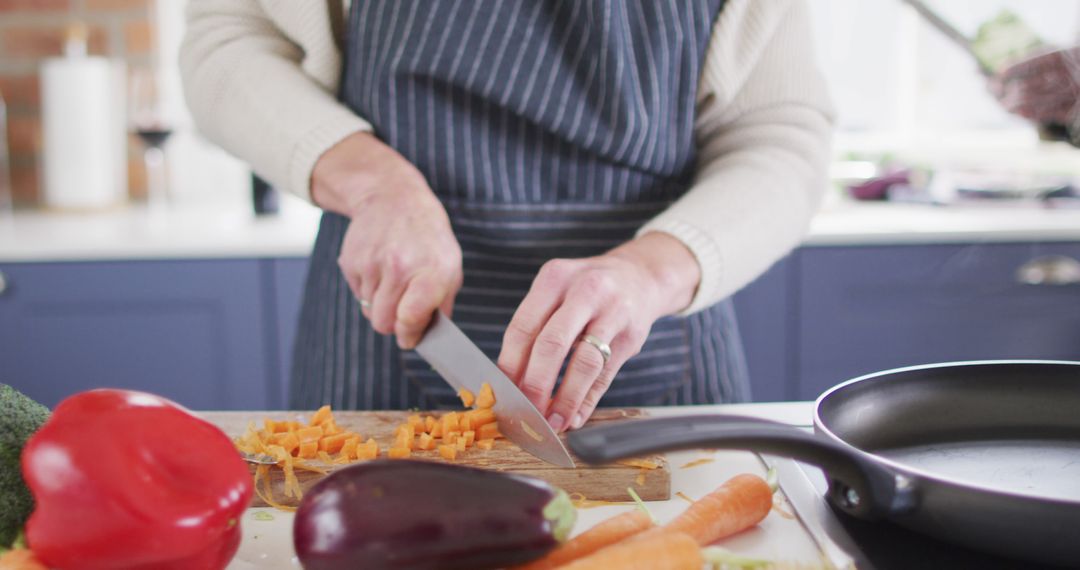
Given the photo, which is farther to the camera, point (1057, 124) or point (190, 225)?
point (190, 225)

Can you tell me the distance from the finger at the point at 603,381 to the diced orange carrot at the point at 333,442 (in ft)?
0.61

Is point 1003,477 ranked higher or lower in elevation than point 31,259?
higher

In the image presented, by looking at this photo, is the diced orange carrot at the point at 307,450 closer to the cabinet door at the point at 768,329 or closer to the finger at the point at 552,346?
the finger at the point at 552,346

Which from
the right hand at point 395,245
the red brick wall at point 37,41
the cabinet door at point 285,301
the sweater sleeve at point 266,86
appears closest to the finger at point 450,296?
the right hand at point 395,245

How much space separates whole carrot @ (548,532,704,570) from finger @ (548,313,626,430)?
10.3 inches

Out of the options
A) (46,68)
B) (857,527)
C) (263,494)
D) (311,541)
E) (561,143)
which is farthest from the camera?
(46,68)

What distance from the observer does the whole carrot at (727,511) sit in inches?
24.0

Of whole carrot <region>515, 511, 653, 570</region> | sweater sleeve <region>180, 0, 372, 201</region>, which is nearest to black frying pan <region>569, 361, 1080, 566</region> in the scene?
whole carrot <region>515, 511, 653, 570</region>

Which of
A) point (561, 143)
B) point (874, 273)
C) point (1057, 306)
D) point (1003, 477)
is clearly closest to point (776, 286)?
point (874, 273)

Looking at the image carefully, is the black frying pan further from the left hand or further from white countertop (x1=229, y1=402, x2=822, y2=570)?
the left hand

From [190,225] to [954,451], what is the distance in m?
1.73

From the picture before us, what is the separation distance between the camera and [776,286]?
2.01 metres

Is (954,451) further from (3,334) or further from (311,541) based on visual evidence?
(3,334)

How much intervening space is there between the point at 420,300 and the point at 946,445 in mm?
437
